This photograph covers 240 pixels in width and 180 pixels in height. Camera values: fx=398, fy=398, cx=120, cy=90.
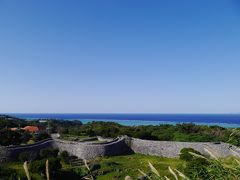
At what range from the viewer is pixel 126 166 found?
4244 centimetres

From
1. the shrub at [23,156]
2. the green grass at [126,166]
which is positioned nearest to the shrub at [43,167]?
the green grass at [126,166]

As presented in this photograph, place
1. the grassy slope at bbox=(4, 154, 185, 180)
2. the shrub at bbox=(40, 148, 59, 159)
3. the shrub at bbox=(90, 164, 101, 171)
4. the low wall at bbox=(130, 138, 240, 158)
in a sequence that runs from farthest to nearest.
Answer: the low wall at bbox=(130, 138, 240, 158) → the shrub at bbox=(40, 148, 59, 159) → the shrub at bbox=(90, 164, 101, 171) → the grassy slope at bbox=(4, 154, 185, 180)

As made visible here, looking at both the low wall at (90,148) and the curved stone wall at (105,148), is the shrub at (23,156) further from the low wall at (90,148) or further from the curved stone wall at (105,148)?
the low wall at (90,148)

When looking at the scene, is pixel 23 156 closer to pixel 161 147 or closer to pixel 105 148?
pixel 105 148

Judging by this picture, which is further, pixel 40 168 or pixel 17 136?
pixel 17 136

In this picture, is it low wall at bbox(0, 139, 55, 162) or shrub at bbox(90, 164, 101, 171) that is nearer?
shrub at bbox(90, 164, 101, 171)

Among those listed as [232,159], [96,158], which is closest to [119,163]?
[96,158]

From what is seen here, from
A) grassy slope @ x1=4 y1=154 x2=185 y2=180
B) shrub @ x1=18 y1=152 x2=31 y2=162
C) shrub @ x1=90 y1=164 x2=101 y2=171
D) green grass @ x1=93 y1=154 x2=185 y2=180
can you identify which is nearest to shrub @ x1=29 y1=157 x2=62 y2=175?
grassy slope @ x1=4 y1=154 x2=185 y2=180

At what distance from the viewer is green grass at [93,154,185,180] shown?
37.7 meters

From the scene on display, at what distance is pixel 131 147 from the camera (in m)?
55.0

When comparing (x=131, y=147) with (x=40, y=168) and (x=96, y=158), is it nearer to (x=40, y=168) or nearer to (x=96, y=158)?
(x=96, y=158)

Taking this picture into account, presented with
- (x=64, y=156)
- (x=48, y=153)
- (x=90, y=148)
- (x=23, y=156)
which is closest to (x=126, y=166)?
(x=90, y=148)

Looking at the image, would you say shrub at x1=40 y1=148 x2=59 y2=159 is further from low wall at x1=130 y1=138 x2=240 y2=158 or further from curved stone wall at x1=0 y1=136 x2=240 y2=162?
low wall at x1=130 y1=138 x2=240 y2=158

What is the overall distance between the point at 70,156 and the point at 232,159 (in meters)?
47.3
